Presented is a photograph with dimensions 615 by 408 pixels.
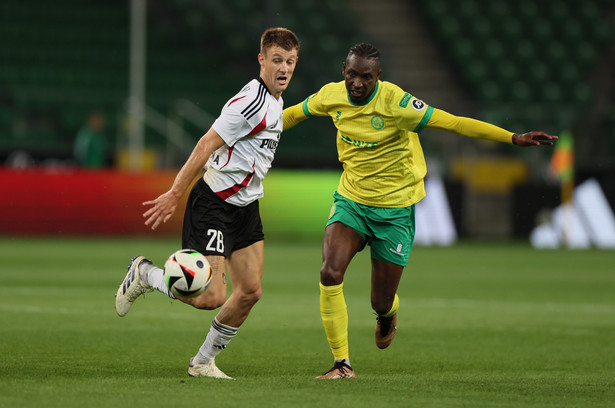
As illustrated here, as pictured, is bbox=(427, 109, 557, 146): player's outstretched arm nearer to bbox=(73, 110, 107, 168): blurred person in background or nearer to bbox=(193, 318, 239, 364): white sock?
bbox=(193, 318, 239, 364): white sock

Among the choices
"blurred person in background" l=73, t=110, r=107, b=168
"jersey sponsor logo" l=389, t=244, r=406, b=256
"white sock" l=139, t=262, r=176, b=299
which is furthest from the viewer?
"blurred person in background" l=73, t=110, r=107, b=168

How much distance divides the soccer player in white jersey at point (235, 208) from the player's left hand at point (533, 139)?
1.59 metres

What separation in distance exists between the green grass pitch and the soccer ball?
0.58 meters

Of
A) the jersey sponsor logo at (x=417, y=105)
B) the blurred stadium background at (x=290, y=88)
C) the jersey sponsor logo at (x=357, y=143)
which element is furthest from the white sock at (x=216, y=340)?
the blurred stadium background at (x=290, y=88)

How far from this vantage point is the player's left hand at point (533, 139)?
23.3 feet

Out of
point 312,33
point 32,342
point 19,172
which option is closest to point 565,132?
point 312,33

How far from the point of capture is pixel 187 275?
21.8 ft

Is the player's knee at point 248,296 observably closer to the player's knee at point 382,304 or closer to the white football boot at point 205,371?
the white football boot at point 205,371

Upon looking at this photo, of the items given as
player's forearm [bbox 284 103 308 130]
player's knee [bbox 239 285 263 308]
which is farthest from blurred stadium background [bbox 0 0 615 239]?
player's knee [bbox 239 285 263 308]

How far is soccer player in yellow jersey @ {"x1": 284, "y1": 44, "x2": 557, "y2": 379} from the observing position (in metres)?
7.42

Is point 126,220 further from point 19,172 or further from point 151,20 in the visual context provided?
point 151,20

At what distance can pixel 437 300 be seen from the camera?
13164 millimetres

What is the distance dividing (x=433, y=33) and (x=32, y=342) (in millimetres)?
25611

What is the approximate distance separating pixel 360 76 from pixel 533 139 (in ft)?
4.11
